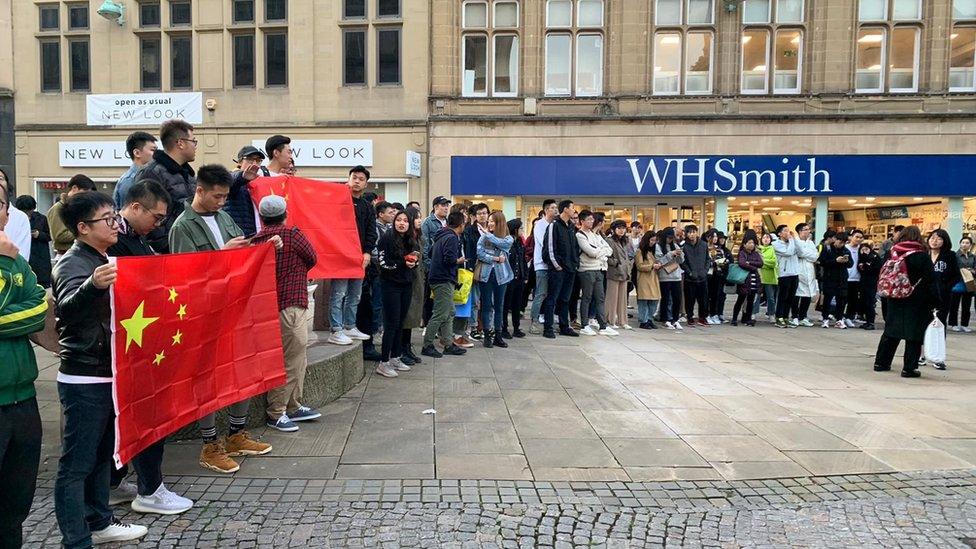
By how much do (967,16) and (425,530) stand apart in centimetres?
2163

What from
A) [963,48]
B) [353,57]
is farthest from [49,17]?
[963,48]

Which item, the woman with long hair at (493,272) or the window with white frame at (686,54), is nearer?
the woman with long hair at (493,272)

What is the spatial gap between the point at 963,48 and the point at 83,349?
2249 cm

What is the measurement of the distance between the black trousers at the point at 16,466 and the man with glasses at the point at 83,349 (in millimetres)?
219

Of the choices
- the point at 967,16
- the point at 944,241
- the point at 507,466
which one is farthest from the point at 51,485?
the point at 967,16

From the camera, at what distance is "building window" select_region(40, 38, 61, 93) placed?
1967cm

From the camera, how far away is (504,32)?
18578 mm

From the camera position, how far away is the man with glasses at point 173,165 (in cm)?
485

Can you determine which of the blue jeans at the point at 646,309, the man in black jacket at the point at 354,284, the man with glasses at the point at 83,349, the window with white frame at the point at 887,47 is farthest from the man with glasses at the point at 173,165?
the window with white frame at the point at 887,47

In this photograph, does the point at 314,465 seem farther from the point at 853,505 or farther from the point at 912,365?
the point at 912,365

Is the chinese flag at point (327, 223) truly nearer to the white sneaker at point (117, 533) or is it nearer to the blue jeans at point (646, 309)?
the white sneaker at point (117, 533)

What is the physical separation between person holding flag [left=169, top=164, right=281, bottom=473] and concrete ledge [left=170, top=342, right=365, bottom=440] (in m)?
0.51

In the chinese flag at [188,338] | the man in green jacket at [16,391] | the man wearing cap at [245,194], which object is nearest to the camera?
the man in green jacket at [16,391]

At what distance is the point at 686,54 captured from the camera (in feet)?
60.0
